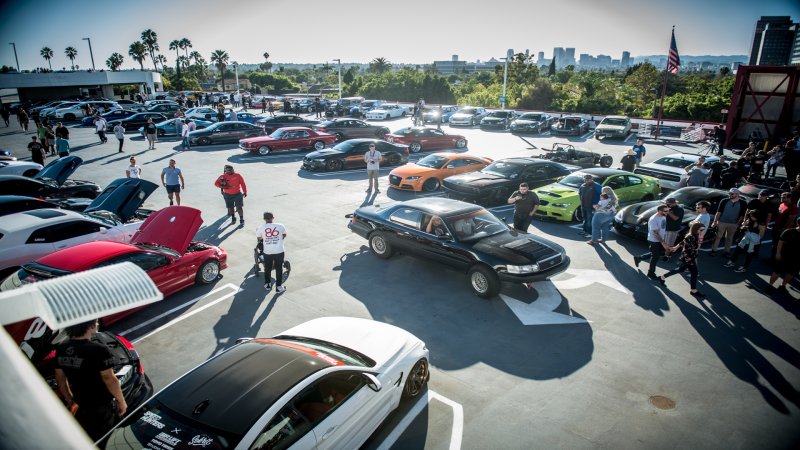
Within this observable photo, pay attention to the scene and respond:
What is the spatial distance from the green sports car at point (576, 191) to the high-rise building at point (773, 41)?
1163 centimetres

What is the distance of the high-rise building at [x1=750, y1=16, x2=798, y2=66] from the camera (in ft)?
65.8

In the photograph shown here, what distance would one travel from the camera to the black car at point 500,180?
44.8 ft

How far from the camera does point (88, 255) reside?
23.7 ft

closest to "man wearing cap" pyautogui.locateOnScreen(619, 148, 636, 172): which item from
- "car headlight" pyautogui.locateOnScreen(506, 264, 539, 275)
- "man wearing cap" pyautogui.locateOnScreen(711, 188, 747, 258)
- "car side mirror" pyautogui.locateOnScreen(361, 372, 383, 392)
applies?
"man wearing cap" pyautogui.locateOnScreen(711, 188, 747, 258)

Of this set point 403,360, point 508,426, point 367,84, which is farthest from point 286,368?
point 367,84

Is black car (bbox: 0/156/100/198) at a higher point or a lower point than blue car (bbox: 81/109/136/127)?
lower

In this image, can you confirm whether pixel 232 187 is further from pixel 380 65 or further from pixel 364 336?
pixel 380 65

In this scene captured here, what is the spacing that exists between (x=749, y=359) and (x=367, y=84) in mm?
60122

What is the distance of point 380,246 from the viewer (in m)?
9.98

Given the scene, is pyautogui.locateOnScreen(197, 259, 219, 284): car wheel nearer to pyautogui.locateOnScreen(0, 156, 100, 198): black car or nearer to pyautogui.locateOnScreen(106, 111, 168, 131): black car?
pyautogui.locateOnScreen(0, 156, 100, 198): black car

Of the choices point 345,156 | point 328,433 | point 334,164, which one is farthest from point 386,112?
point 328,433

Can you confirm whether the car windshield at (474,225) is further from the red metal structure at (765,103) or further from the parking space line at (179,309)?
the red metal structure at (765,103)

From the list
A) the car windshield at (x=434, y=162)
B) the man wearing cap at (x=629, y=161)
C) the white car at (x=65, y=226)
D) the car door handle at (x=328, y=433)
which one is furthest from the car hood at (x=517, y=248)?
the man wearing cap at (x=629, y=161)

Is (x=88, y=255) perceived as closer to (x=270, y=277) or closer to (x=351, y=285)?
(x=270, y=277)
